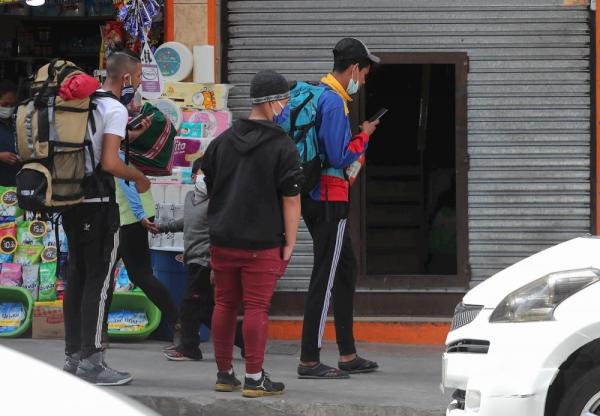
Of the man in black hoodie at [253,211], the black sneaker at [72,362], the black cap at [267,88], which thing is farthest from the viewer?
the black sneaker at [72,362]

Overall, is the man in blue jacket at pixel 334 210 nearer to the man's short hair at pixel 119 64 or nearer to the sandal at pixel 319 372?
the sandal at pixel 319 372

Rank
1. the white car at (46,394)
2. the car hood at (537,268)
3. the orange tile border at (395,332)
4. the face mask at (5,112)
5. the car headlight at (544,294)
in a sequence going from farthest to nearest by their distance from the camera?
the face mask at (5,112) → the orange tile border at (395,332) → the car hood at (537,268) → the car headlight at (544,294) → the white car at (46,394)

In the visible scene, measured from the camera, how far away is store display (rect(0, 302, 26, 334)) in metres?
9.59

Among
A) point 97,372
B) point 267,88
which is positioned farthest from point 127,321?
point 267,88

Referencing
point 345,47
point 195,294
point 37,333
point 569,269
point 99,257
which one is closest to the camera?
point 569,269

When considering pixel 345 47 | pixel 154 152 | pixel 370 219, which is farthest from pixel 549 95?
pixel 154 152

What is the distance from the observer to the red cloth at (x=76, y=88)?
23.7ft

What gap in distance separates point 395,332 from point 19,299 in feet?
9.47

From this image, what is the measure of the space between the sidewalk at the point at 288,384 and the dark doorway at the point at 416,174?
846 millimetres

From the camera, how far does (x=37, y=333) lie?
9.52m

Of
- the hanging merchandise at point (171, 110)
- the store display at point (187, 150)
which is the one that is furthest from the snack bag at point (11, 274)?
the hanging merchandise at point (171, 110)

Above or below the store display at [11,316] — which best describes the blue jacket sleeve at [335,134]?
above

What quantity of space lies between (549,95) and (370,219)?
5.60ft

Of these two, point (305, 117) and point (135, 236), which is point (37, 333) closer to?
point (135, 236)
